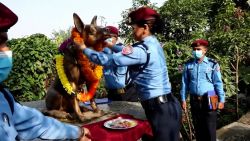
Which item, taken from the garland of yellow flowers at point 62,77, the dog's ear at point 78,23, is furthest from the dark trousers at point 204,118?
the dog's ear at point 78,23

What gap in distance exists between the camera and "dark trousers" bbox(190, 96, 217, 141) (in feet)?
17.5

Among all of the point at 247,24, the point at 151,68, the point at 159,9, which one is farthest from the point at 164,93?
the point at 159,9

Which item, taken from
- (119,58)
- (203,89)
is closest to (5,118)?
(119,58)

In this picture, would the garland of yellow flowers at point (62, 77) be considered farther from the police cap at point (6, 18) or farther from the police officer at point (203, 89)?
the police officer at point (203, 89)

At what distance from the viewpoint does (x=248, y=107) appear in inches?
351

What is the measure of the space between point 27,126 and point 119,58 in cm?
150

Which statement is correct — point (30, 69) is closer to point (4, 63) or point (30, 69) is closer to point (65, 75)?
point (65, 75)

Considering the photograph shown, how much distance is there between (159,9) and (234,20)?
4424 mm

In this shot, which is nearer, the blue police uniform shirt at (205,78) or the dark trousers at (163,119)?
the dark trousers at (163,119)

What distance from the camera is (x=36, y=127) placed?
204 centimetres

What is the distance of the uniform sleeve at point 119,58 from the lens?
3.35 meters

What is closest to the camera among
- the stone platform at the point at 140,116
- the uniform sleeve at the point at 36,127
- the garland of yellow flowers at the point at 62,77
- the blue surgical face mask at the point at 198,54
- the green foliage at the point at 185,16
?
the uniform sleeve at the point at 36,127

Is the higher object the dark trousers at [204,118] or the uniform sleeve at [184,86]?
the uniform sleeve at [184,86]

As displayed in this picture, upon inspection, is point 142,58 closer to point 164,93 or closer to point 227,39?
point 164,93
